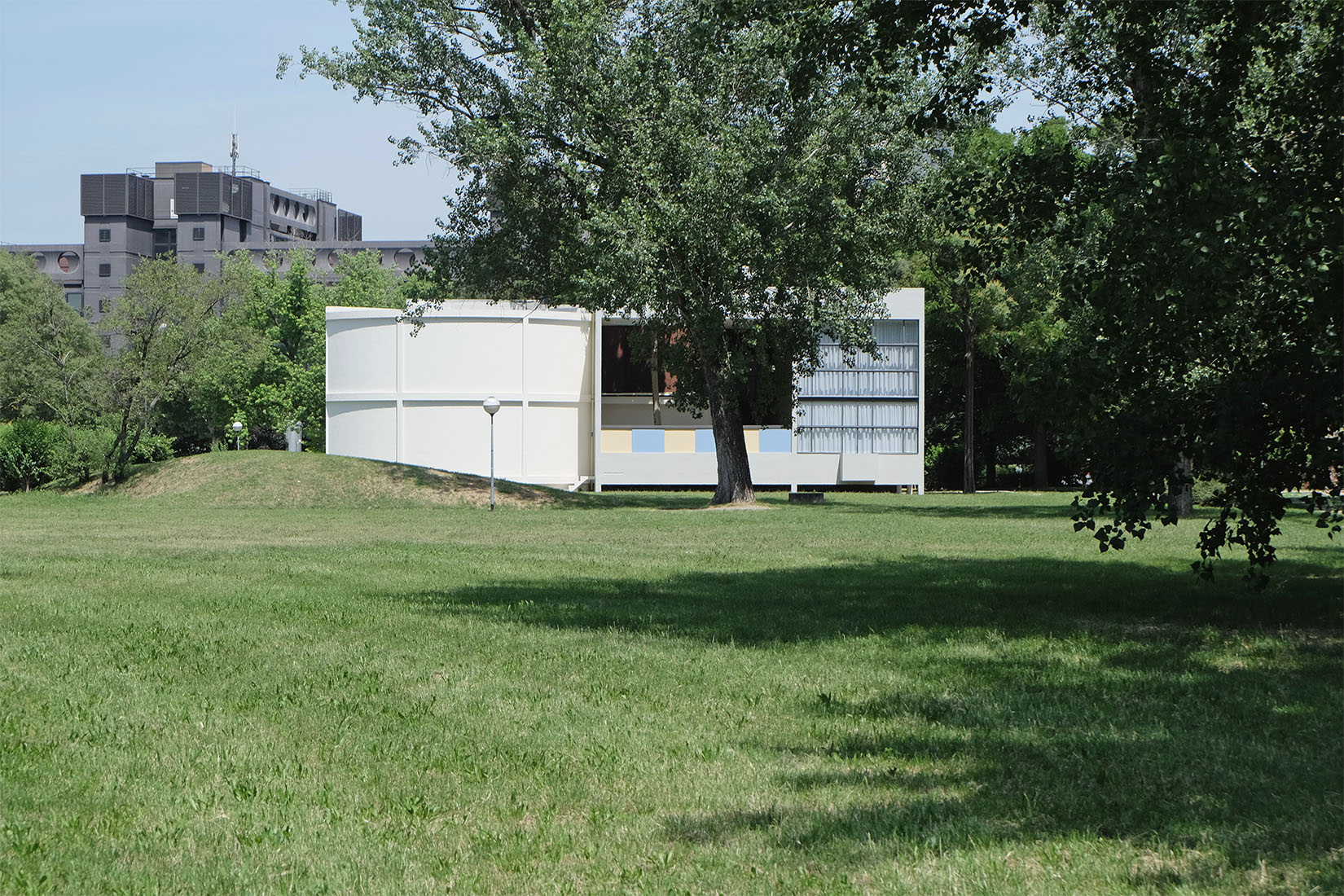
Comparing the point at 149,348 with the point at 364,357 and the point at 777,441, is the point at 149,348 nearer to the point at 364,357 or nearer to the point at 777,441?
the point at 364,357

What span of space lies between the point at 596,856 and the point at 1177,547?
52.9ft

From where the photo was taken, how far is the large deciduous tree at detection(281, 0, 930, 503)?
89.2ft

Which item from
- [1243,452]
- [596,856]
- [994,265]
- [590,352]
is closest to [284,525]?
[994,265]

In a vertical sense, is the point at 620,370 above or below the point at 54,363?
above

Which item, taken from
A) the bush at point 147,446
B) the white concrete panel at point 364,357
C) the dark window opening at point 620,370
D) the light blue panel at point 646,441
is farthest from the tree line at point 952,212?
the dark window opening at point 620,370

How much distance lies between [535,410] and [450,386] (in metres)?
3.17

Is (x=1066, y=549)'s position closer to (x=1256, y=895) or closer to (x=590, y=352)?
(x=1256, y=895)

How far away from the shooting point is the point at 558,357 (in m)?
48.7

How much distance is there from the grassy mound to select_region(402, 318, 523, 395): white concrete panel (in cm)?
1026

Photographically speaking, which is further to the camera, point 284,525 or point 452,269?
point 452,269

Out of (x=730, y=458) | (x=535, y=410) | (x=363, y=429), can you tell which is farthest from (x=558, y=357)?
(x=730, y=458)

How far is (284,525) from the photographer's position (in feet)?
80.1

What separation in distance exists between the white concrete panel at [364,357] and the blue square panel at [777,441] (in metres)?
13.2

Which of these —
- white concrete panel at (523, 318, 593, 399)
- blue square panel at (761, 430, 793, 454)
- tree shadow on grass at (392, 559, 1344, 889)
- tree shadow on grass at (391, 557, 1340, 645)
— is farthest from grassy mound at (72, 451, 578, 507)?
tree shadow on grass at (392, 559, 1344, 889)
